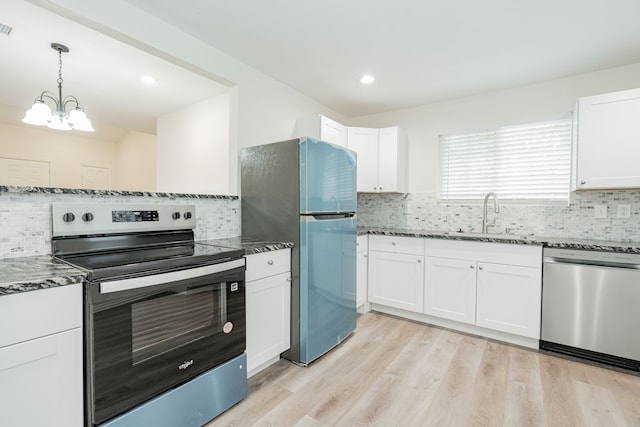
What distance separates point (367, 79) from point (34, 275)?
276 cm

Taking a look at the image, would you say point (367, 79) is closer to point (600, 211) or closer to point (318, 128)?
point (318, 128)

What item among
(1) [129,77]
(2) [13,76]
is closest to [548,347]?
(1) [129,77]

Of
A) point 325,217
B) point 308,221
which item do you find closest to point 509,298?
point 325,217

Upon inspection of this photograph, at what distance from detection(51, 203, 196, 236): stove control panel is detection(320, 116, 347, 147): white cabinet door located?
59.9 inches

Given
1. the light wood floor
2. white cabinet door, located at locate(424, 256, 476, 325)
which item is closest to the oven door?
the light wood floor

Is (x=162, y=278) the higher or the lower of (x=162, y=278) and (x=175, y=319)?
the higher

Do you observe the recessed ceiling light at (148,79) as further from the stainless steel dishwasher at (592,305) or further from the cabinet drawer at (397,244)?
the stainless steel dishwasher at (592,305)

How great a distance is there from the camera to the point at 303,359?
7.11 ft

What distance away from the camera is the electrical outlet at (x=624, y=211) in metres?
2.52

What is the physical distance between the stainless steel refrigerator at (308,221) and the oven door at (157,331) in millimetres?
534

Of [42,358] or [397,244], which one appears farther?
[397,244]

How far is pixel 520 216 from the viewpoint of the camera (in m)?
2.98

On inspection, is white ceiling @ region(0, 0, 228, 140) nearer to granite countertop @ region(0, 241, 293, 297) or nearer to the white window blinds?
granite countertop @ region(0, 241, 293, 297)

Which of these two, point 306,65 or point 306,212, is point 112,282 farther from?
point 306,65
